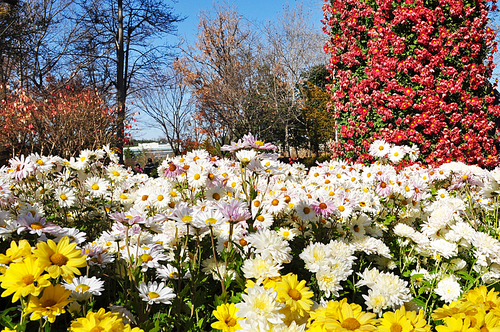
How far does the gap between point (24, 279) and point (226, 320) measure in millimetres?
641

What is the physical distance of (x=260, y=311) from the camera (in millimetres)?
967

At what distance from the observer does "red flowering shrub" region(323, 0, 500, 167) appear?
18.7ft

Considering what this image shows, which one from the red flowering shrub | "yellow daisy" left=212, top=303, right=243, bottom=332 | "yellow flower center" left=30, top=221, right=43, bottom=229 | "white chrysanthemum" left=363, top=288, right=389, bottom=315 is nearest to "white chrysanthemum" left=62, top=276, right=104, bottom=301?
"yellow flower center" left=30, top=221, right=43, bottom=229

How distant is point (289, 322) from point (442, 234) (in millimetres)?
1510

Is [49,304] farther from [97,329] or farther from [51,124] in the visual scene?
[51,124]

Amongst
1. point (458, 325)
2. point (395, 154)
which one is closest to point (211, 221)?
point (458, 325)

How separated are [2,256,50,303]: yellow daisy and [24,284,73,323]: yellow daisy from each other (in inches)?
1.8

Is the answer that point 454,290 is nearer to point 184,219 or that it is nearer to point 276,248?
point 276,248

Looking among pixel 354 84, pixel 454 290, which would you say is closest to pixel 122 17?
pixel 354 84

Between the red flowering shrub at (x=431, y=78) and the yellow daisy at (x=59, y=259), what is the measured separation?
20.0 ft

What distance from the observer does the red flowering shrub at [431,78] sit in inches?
225

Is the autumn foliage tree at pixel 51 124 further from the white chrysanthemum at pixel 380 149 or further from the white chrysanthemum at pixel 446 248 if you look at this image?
the white chrysanthemum at pixel 446 248

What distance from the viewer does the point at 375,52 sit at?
6199 mm

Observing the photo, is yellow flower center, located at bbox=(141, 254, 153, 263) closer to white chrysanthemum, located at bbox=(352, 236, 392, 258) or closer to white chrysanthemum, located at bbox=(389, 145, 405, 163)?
white chrysanthemum, located at bbox=(352, 236, 392, 258)
